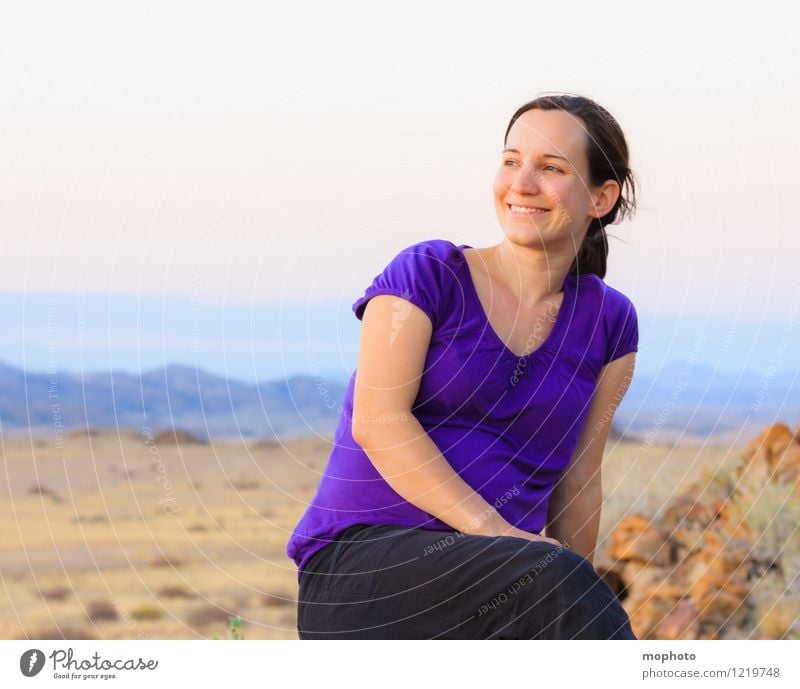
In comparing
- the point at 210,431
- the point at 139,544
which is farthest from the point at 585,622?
the point at 139,544

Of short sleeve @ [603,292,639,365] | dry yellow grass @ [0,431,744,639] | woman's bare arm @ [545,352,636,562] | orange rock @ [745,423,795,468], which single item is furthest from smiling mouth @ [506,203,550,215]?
dry yellow grass @ [0,431,744,639]

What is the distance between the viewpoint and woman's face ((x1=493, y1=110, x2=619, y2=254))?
2.96 meters

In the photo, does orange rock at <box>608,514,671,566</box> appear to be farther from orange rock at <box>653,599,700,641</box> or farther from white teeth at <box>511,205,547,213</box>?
white teeth at <box>511,205,547,213</box>

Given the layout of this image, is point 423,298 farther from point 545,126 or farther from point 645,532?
point 645,532

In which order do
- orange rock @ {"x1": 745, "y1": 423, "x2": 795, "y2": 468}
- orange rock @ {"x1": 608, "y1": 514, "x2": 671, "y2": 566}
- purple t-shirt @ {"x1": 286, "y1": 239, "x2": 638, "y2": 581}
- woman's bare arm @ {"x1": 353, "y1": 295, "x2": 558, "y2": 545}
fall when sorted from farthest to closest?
orange rock @ {"x1": 608, "y1": 514, "x2": 671, "y2": 566} < orange rock @ {"x1": 745, "y1": 423, "x2": 795, "y2": 468} < purple t-shirt @ {"x1": 286, "y1": 239, "x2": 638, "y2": 581} < woman's bare arm @ {"x1": 353, "y1": 295, "x2": 558, "y2": 545}

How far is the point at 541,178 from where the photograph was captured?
2971mm

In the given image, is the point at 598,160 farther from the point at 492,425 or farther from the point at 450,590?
the point at 450,590

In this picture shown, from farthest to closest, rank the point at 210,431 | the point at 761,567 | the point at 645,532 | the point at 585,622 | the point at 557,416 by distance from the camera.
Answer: the point at 645,532
the point at 761,567
the point at 210,431
the point at 557,416
the point at 585,622

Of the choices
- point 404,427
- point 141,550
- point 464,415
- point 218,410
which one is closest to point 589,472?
point 464,415

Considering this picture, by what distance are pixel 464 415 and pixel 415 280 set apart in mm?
352

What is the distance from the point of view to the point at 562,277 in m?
3.14

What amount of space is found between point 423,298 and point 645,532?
4.56 m

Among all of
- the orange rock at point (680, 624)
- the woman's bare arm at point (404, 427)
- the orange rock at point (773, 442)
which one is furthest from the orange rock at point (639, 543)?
the woman's bare arm at point (404, 427)

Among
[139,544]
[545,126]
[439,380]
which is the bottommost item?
[139,544]
